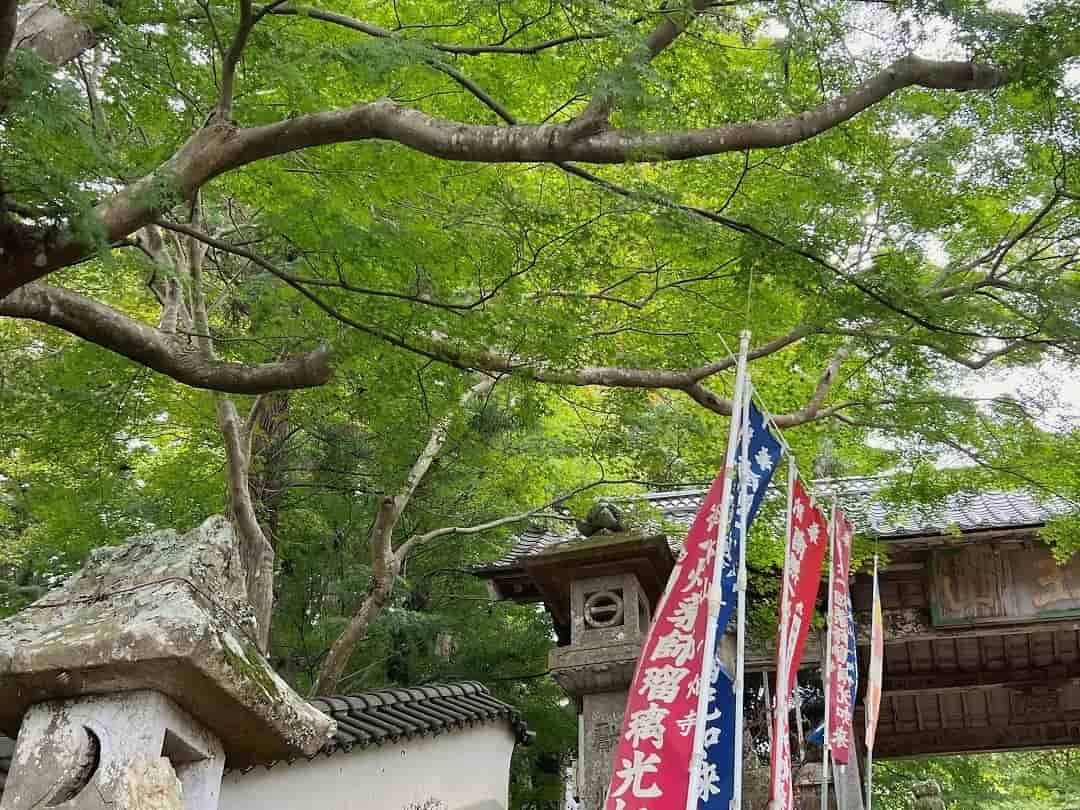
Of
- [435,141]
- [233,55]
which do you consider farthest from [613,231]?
[233,55]

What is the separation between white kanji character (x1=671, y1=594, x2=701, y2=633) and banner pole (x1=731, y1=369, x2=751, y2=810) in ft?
0.97

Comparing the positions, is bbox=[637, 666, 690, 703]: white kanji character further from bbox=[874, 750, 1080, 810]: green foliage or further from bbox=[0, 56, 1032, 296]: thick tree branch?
bbox=[874, 750, 1080, 810]: green foliage

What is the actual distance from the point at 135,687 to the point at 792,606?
145 inches

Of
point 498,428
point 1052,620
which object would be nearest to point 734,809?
point 1052,620

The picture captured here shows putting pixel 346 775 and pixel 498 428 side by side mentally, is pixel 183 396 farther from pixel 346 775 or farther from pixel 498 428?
pixel 346 775

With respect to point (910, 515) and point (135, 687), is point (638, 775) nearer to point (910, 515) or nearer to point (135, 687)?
point (135, 687)

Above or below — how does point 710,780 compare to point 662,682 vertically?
below

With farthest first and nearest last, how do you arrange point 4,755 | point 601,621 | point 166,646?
point 601,621 < point 4,755 < point 166,646

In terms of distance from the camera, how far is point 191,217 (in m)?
7.84

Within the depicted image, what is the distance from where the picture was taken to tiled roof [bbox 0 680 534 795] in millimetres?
7117

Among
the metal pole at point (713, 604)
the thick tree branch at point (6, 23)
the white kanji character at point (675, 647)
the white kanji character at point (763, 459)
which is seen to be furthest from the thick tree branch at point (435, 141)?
the white kanji character at point (675, 647)

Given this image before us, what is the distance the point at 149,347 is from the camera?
623cm

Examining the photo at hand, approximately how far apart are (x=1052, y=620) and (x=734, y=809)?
6.61 m

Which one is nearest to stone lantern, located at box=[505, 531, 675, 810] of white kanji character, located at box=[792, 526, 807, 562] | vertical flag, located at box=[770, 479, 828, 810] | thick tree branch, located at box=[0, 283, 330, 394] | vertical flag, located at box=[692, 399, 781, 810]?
vertical flag, located at box=[770, 479, 828, 810]
